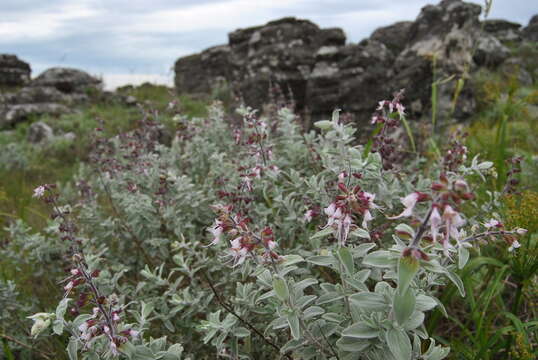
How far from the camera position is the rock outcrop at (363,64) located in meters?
8.09

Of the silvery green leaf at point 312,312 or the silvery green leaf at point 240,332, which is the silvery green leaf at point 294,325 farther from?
the silvery green leaf at point 240,332

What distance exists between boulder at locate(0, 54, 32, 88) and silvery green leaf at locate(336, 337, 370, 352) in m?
28.2

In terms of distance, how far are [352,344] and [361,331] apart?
0.40ft

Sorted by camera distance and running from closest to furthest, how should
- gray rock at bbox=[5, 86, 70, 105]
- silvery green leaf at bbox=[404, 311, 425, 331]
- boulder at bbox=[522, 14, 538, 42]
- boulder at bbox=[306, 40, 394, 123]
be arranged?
silvery green leaf at bbox=[404, 311, 425, 331] < boulder at bbox=[306, 40, 394, 123] < gray rock at bbox=[5, 86, 70, 105] < boulder at bbox=[522, 14, 538, 42]

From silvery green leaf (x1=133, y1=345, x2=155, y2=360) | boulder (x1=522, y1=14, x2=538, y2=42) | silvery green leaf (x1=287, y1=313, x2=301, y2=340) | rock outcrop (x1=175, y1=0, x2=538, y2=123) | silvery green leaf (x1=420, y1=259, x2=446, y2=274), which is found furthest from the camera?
boulder (x1=522, y1=14, x2=538, y2=42)

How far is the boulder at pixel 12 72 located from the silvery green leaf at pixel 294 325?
28.1m

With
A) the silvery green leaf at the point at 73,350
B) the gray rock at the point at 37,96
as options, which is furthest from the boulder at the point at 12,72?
the silvery green leaf at the point at 73,350

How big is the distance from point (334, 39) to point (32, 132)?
9.83 metres

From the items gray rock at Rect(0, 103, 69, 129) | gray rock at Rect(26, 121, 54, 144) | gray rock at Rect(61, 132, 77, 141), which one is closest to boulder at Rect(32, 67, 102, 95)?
gray rock at Rect(0, 103, 69, 129)

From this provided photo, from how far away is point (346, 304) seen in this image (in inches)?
80.4

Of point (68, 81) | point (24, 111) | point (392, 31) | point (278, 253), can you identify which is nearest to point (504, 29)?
point (392, 31)

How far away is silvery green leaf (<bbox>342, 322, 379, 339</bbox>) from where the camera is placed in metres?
1.70

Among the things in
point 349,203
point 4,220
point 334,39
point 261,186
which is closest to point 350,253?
point 349,203

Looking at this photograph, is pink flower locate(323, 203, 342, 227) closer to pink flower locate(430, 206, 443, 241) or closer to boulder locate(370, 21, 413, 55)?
pink flower locate(430, 206, 443, 241)
